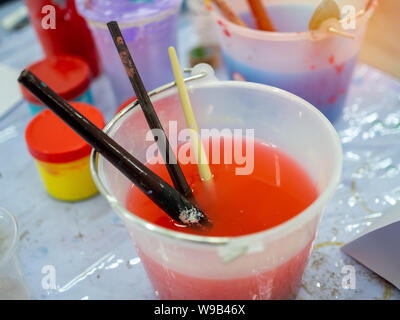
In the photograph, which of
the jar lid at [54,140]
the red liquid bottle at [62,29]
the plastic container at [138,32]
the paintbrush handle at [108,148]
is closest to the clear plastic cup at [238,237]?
the paintbrush handle at [108,148]

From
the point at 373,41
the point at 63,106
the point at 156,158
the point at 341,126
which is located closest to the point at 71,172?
the point at 156,158

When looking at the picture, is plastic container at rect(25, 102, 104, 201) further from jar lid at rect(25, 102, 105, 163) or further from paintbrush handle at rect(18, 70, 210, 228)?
paintbrush handle at rect(18, 70, 210, 228)

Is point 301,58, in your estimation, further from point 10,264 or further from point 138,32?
point 10,264

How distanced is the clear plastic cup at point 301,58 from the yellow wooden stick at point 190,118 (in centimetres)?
23

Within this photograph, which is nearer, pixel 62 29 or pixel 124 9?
pixel 124 9

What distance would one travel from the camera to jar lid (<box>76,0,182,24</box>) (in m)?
0.83

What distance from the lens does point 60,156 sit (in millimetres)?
708

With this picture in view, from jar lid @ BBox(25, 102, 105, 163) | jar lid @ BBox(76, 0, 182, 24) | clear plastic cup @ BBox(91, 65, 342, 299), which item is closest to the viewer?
clear plastic cup @ BBox(91, 65, 342, 299)

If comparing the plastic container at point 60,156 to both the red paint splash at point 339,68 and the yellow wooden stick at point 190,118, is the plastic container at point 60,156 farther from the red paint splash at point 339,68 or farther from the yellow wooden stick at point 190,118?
the red paint splash at point 339,68

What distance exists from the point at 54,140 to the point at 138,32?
0.28m

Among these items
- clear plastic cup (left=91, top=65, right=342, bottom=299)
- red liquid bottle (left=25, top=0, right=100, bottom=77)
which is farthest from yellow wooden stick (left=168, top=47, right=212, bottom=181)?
red liquid bottle (left=25, top=0, right=100, bottom=77)

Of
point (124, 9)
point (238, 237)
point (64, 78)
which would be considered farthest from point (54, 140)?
point (238, 237)

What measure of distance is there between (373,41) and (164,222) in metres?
0.70

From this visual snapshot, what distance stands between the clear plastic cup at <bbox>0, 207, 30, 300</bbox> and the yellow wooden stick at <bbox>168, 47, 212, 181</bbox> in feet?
0.86
